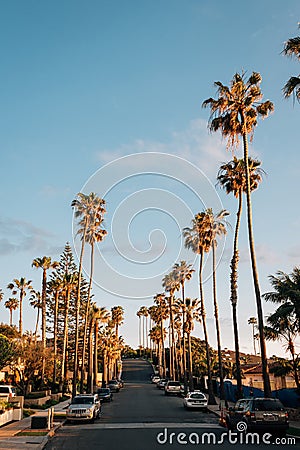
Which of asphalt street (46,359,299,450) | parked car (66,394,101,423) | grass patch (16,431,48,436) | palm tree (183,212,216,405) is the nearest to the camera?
asphalt street (46,359,299,450)

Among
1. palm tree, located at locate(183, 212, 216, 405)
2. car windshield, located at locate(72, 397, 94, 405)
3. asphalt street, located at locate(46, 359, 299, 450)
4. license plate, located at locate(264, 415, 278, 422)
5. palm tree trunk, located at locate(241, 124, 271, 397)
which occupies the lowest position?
asphalt street, located at locate(46, 359, 299, 450)

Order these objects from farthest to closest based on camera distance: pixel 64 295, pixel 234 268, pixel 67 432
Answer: pixel 64 295, pixel 234 268, pixel 67 432

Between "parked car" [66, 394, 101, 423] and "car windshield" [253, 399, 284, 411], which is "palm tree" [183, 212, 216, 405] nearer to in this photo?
"parked car" [66, 394, 101, 423]

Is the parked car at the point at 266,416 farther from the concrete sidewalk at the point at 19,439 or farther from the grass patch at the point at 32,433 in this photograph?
the grass patch at the point at 32,433

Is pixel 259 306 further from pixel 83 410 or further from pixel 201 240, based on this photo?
pixel 201 240

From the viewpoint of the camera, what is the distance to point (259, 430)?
62.8 feet

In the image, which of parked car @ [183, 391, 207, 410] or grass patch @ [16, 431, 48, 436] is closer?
grass patch @ [16, 431, 48, 436]

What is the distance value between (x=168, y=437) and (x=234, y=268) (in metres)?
15.6

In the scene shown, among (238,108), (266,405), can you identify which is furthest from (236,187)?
(266,405)

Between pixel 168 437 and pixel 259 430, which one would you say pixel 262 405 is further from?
pixel 168 437

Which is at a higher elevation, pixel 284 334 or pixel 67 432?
pixel 284 334

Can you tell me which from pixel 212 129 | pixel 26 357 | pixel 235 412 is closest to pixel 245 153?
pixel 212 129

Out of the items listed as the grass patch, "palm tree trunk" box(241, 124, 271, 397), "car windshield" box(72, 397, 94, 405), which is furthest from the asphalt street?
"palm tree trunk" box(241, 124, 271, 397)

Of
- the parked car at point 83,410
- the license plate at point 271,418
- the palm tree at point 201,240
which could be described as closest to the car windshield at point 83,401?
the parked car at point 83,410
